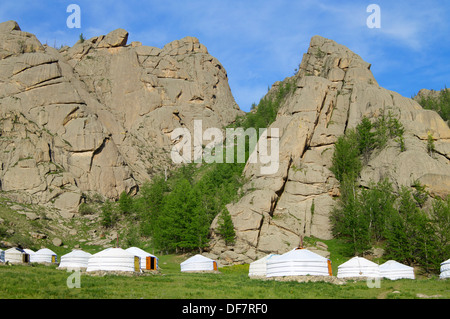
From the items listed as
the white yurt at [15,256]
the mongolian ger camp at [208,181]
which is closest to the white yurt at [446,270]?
the mongolian ger camp at [208,181]

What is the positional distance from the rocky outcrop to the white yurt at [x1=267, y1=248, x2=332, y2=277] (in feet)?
68.3

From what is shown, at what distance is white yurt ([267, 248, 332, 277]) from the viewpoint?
34531 mm

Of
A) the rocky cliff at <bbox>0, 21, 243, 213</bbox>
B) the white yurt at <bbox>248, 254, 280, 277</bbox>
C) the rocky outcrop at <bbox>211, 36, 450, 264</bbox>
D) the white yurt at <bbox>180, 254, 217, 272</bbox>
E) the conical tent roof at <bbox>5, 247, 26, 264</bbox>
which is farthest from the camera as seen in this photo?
the rocky cliff at <bbox>0, 21, 243, 213</bbox>

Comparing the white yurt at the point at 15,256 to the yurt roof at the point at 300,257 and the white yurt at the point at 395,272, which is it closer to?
the yurt roof at the point at 300,257

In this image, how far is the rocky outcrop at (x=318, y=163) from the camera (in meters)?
58.9

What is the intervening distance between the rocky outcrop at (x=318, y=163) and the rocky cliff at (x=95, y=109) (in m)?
32.3

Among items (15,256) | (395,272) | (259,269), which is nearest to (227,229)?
(259,269)

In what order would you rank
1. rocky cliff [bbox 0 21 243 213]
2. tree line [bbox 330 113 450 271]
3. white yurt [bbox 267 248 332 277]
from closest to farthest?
1. white yurt [bbox 267 248 332 277]
2. tree line [bbox 330 113 450 271]
3. rocky cliff [bbox 0 21 243 213]

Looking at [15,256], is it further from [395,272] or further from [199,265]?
[395,272]

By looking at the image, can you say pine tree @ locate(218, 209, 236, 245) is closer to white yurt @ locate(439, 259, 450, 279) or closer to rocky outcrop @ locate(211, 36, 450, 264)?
rocky outcrop @ locate(211, 36, 450, 264)

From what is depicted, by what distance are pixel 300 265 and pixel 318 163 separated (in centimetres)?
3817

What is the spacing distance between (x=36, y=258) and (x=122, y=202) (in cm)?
2619

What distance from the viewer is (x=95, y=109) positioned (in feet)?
317

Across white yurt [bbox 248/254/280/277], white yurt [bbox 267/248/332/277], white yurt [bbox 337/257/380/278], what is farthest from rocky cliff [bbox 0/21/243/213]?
white yurt [bbox 337/257/380/278]
